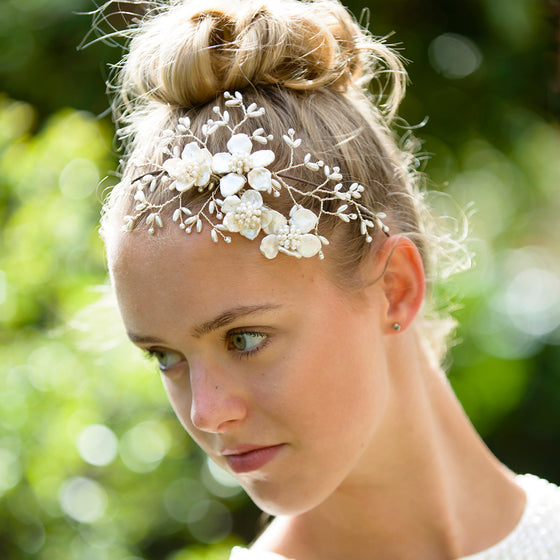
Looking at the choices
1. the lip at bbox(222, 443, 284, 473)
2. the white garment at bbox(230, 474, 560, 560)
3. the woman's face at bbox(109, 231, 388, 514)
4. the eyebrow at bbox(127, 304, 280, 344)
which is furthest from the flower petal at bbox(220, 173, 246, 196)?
the white garment at bbox(230, 474, 560, 560)

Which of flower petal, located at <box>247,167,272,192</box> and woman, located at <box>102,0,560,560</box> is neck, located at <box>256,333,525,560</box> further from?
flower petal, located at <box>247,167,272,192</box>

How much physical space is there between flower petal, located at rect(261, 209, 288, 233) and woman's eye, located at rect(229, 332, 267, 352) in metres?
0.22

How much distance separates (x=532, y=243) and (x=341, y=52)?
4.25 metres

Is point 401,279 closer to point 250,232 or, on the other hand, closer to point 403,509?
point 250,232

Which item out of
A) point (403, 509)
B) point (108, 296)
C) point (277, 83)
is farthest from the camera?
point (108, 296)

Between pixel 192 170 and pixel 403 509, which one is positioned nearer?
pixel 192 170

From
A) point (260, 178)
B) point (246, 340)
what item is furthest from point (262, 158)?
point (246, 340)

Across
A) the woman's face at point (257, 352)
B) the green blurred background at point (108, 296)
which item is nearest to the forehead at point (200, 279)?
the woman's face at point (257, 352)

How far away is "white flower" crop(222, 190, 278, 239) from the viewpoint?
1.55m

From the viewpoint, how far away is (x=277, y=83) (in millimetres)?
1759

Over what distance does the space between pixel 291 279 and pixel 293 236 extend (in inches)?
3.6

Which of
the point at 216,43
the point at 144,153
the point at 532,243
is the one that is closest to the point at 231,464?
the point at 144,153

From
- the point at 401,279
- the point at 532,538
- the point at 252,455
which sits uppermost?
the point at 401,279

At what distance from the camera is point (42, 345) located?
2.72 m
